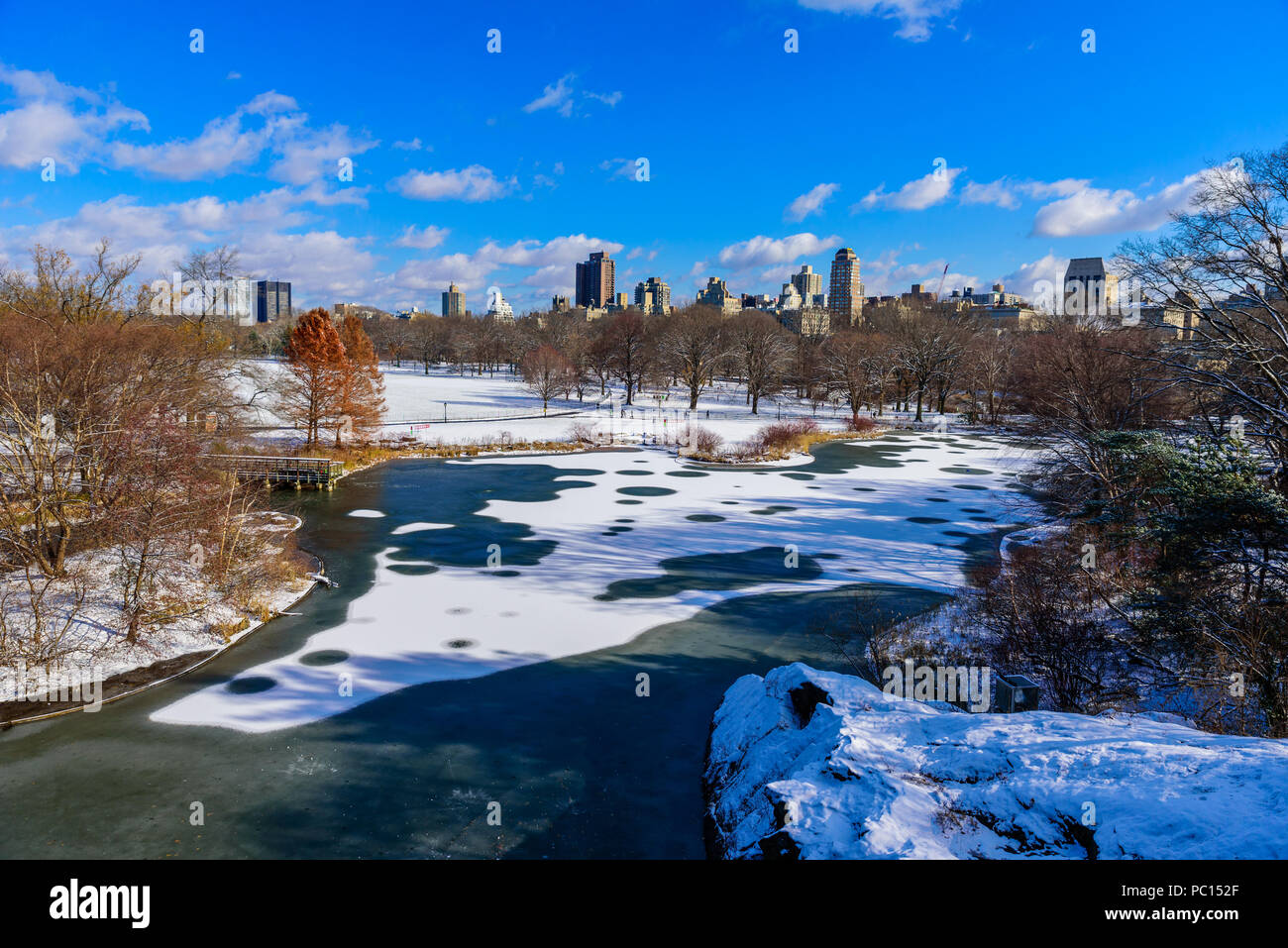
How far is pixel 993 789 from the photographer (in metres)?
7.61

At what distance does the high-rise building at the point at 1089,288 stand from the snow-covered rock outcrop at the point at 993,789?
4126 centimetres

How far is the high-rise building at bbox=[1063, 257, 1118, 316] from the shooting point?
4666cm

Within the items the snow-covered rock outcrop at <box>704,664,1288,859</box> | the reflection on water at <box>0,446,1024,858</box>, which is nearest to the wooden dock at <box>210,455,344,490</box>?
the reflection on water at <box>0,446,1024,858</box>

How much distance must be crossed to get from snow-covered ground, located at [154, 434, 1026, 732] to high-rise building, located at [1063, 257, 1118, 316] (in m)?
13.7

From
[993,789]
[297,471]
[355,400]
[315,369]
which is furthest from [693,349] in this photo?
[993,789]

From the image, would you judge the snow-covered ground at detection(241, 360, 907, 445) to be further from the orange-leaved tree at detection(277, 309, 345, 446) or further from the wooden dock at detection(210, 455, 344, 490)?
the wooden dock at detection(210, 455, 344, 490)

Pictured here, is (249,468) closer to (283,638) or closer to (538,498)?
(538,498)

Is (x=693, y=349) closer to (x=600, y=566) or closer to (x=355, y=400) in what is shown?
(x=355, y=400)

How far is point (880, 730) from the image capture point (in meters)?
9.85

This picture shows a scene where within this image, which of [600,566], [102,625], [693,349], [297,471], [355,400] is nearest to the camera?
[102,625]

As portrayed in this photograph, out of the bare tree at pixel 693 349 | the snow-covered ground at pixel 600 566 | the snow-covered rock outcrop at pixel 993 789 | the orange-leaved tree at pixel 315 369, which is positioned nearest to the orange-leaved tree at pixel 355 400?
the orange-leaved tree at pixel 315 369

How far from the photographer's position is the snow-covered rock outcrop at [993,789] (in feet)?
20.0

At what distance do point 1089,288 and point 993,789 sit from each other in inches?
2876
